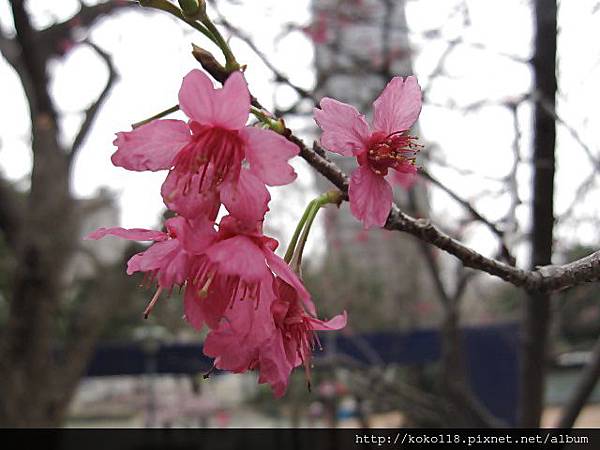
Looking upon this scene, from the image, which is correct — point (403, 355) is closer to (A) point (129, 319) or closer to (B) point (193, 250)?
(B) point (193, 250)

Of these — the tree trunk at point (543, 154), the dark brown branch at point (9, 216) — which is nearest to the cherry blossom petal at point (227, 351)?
the tree trunk at point (543, 154)

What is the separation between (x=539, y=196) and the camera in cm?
149

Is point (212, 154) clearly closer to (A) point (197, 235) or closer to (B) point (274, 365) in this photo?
(A) point (197, 235)

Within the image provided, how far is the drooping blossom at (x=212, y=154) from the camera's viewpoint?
0.56 m

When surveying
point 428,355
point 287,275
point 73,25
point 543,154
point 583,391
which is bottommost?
point 428,355

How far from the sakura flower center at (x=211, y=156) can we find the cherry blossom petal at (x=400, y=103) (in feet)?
0.60

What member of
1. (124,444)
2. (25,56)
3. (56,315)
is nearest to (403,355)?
(124,444)

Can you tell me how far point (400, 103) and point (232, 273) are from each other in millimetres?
292

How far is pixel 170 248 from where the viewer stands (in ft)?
1.98

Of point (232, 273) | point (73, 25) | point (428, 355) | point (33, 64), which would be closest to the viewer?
point (232, 273)

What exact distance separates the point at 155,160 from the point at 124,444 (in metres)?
5.32

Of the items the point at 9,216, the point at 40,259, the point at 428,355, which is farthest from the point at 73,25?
the point at 428,355

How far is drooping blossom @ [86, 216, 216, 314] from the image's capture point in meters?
→ 0.55

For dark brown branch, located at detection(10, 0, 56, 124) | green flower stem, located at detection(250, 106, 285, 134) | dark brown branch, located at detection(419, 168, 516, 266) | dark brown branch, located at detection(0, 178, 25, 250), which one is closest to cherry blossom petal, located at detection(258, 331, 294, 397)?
green flower stem, located at detection(250, 106, 285, 134)
